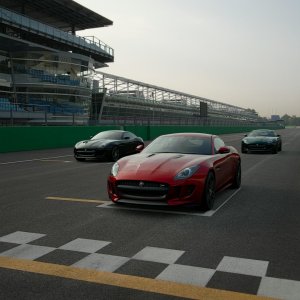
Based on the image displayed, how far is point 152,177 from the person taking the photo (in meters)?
6.92

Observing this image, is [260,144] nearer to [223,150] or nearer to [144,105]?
[223,150]

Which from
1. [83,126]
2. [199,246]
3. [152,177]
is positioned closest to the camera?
[199,246]

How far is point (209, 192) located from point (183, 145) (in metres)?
1.49

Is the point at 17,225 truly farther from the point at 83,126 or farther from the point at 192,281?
the point at 83,126

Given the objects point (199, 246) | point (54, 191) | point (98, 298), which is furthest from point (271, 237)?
point (54, 191)

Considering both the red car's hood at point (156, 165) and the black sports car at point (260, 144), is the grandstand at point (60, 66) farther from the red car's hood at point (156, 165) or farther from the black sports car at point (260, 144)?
the red car's hood at point (156, 165)

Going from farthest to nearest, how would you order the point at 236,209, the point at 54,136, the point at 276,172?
the point at 54,136 → the point at 276,172 → the point at 236,209

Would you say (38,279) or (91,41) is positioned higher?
(91,41)

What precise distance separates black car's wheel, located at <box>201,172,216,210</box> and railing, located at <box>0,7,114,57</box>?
39390mm

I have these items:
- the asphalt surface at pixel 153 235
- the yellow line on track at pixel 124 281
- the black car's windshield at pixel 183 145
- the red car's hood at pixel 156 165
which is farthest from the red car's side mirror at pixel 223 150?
the yellow line on track at pixel 124 281

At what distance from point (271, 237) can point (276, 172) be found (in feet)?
26.0

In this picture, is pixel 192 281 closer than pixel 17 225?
Yes

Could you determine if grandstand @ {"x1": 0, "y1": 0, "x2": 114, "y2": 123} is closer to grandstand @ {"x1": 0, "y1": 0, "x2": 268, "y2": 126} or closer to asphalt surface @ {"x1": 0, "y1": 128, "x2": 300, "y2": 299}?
grandstand @ {"x1": 0, "y1": 0, "x2": 268, "y2": 126}

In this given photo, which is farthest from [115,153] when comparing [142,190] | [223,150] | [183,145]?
[142,190]
